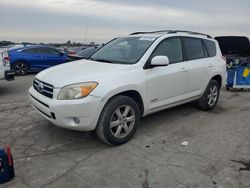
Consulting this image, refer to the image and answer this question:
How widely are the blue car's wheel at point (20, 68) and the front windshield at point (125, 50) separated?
7.90m

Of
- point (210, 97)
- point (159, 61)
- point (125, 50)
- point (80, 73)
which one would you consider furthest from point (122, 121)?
point (210, 97)

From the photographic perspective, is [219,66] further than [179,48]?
Yes

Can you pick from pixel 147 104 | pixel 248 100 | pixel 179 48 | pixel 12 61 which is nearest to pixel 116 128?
pixel 147 104

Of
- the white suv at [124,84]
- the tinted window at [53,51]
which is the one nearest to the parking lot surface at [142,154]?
the white suv at [124,84]

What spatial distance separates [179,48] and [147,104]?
1.45 metres

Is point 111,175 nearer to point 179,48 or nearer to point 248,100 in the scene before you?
point 179,48

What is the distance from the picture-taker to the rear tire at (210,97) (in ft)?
19.4

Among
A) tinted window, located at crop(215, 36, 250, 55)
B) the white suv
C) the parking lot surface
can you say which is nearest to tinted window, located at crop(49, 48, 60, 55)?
tinted window, located at crop(215, 36, 250, 55)

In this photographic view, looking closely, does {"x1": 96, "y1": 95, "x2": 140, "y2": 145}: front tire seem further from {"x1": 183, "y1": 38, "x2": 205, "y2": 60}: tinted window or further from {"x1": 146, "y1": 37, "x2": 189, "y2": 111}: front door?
{"x1": 183, "y1": 38, "x2": 205, "y2": 60}: tinted window

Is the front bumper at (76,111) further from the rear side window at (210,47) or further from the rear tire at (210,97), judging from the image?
the rear side window at (210,47)

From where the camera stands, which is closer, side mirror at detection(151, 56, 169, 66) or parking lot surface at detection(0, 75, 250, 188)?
parking lot surface at detection(0, 75, 250, 188)

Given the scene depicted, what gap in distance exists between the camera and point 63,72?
166 inches

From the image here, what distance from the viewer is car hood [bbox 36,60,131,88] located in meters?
3.82

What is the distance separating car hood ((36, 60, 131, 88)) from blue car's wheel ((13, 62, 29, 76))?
27.5 ft
